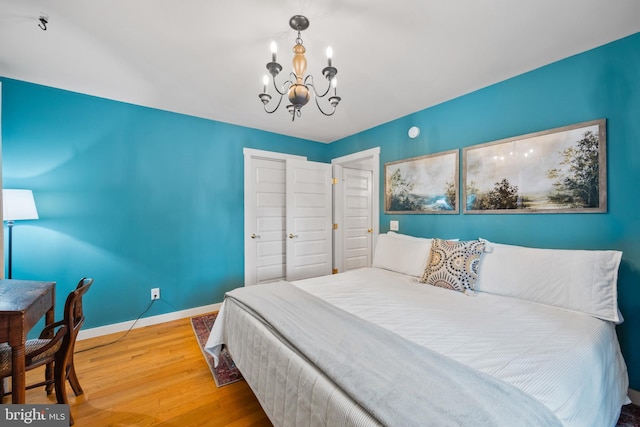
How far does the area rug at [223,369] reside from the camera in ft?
4.97

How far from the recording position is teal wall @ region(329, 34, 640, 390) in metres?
1.65

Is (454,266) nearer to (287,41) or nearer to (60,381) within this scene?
(287,41)

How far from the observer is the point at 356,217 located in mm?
4359

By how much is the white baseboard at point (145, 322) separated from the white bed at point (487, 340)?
1361 millimetres

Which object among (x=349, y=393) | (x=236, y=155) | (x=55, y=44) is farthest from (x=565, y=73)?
(x=55, y=44)

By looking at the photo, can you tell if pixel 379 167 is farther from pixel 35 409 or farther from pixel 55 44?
pixel 35 409

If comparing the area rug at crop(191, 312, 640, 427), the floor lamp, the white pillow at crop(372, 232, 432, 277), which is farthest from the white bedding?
the floor lamp

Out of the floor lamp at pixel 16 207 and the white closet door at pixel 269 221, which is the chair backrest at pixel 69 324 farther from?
the white closet door at pixel 269 221

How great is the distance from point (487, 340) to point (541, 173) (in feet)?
5.05

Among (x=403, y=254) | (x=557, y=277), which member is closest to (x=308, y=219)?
(x=403, y=254)

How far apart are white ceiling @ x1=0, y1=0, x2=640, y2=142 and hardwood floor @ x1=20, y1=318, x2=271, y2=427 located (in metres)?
2.46

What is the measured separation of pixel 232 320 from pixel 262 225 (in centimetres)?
191


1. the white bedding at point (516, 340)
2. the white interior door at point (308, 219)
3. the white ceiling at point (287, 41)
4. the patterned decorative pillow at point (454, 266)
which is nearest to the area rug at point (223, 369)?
the white bedding at point (516, 340)

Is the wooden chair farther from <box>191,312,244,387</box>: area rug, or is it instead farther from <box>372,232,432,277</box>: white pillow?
<box>372,232,432,277</box>: white pillow
